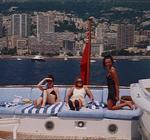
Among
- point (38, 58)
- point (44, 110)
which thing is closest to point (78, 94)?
point (44, 110)

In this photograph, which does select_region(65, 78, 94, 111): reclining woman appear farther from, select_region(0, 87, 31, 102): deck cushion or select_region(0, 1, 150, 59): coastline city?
select_region(0, 1, 150, 59): coastline city

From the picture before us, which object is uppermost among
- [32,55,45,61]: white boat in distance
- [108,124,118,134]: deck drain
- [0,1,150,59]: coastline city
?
[0,1,150,59]: coastline city

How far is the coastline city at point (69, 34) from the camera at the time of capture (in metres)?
121

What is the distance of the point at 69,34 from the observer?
138875 mm

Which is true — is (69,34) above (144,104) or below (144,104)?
above

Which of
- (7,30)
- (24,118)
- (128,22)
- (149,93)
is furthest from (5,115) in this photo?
(7,30)

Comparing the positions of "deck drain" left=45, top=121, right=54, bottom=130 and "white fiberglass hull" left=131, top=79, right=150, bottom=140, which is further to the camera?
"deck drain" left=45, top=121, right=54, bottom=130

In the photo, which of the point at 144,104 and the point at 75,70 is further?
the point at 75,70

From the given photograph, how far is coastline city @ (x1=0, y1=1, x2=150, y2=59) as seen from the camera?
121m

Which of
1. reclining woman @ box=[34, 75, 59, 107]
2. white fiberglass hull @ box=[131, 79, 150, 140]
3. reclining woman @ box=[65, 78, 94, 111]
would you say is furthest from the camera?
reclining woman @ box=[34, 75, 59, 107]

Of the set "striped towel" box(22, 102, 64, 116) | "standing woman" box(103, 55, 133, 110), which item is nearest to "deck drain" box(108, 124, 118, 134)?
"standing woman" box(103, 55, 133, 110)

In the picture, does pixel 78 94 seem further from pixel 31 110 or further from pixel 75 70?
pixel 75 70

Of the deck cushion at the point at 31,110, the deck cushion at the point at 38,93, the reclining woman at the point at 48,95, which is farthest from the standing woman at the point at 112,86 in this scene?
the deck cushion at the point at 38,93

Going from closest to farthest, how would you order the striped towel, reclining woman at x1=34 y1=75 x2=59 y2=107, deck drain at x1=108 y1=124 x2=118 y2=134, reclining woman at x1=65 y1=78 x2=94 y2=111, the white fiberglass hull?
the white fiberglass hull < deck drain at x1=108 y1=124 x2=118 y2=134 < the striped towel < reclining woman at x1=65 y1=78 x2=94 y2=111 < reclining woman at x1=34 y1=75 x2=59 y2=107
